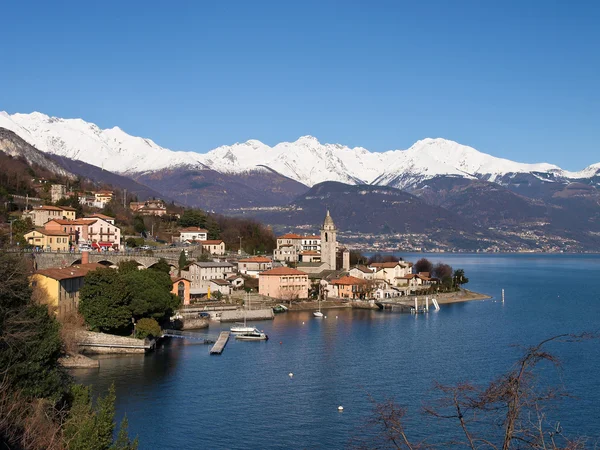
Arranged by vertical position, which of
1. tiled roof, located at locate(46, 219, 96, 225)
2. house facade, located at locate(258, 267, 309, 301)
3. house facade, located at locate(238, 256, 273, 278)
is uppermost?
tiled roof, located at locate(46, 219, 96, 225)

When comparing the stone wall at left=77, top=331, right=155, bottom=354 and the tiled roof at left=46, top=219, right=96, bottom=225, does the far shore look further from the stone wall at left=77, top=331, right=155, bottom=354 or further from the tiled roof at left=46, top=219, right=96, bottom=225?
the stone wall at left=77, top=331, right=155, bottom=354

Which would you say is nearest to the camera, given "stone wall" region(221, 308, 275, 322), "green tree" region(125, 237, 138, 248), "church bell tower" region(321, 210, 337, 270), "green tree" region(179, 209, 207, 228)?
"stone wall" region(221, 308, 275, 322)

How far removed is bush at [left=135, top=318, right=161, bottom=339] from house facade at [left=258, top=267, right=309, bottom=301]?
17373mm

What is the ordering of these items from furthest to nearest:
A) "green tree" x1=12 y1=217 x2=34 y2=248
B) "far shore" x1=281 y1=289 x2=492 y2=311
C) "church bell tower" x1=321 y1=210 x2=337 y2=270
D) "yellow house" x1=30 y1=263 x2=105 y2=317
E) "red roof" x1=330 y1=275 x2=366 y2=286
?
"church bell tower" x1=321 y1=210 x2=337 y2=270 < "red roof" x1=330 y1=275 x2=366 y2=286 < "far shore" x1=281 y1=289 x2=492 y2=311 < "green tree" x1=12 y1=217 x2=34 y2=248 < "yellow house" x1=30 y1=263 x2=105 y2=317

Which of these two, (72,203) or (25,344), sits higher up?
(72,203)

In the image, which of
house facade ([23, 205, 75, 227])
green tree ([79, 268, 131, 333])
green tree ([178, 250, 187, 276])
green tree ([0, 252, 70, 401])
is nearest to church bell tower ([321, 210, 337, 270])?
green tree ([178, 250, 187, 276])

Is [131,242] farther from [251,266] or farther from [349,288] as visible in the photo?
[349,288]

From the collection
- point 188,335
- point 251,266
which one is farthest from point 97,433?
point 251,266

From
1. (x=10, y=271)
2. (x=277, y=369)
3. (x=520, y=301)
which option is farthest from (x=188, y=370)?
(x=520, y=301)

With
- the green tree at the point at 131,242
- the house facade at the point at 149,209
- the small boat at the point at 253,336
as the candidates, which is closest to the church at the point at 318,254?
the house facade at the point at 149,209

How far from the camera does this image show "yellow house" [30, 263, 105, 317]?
26.4 meters

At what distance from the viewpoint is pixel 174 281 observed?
4122 cm

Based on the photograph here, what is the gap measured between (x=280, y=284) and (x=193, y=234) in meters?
14.1

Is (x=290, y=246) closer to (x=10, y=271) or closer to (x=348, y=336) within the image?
(x=348, y=336)
